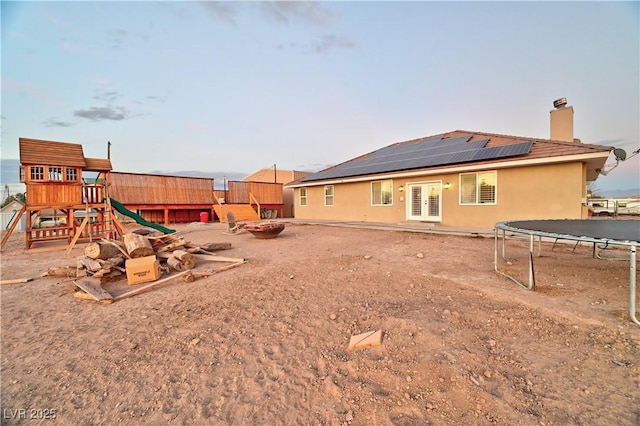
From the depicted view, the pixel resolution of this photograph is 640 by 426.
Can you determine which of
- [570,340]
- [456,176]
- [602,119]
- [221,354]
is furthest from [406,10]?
[602,119]

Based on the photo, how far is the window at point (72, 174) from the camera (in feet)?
30.5

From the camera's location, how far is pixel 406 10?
11469 mm

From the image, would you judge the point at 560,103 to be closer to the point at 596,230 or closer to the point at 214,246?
the point at 596,230

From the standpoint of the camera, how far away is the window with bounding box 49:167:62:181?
29.5 feet

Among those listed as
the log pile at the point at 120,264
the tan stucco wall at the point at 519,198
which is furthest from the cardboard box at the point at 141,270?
the tan stucco wall at the point at 519,198

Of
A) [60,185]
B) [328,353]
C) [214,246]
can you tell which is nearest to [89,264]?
[214,246]

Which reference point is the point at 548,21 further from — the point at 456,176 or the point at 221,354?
the point at 221,354

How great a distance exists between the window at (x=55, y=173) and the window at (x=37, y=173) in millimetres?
215

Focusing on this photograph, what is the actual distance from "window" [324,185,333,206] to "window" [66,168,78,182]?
12.3 meters

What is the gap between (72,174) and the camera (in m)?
9.39

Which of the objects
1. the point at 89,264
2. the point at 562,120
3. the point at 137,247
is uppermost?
the point at 562,120

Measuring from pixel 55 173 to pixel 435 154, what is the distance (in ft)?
52.6

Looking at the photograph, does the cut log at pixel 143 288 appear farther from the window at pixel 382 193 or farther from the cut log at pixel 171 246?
the window at pixel 382 193

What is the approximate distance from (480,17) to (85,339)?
16.5m
